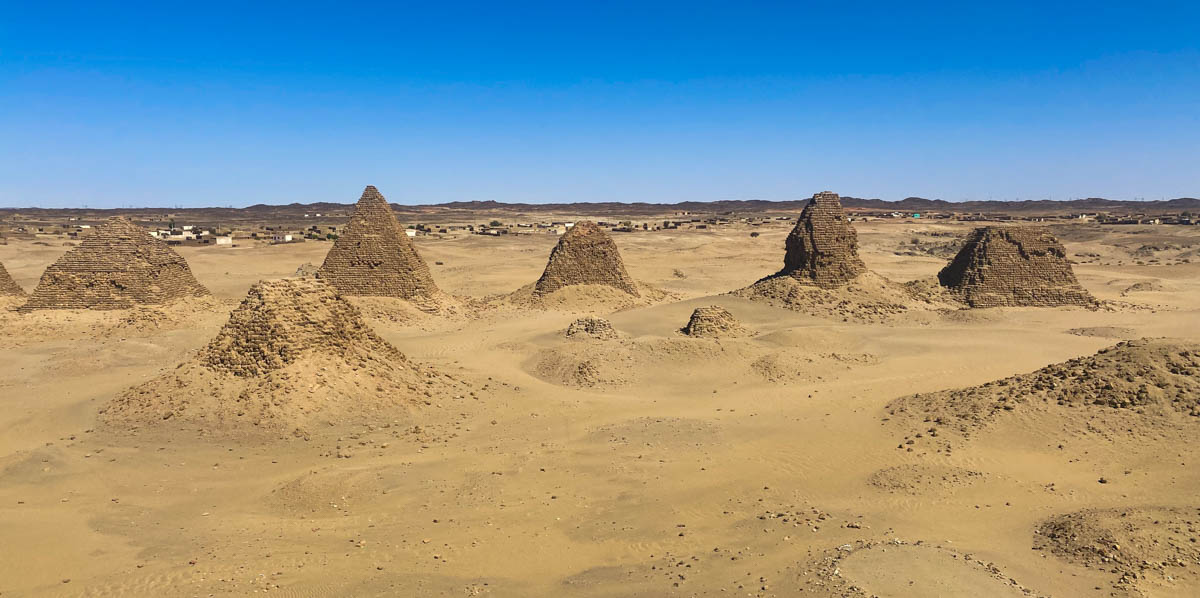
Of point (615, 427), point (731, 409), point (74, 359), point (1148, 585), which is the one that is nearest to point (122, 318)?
point (74, 359)

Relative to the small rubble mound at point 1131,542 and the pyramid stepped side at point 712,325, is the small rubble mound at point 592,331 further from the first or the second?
the small rubble mound at point 1131,542

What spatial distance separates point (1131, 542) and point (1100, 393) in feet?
18.4

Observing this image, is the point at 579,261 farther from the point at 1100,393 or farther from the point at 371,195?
the point at 1100,393

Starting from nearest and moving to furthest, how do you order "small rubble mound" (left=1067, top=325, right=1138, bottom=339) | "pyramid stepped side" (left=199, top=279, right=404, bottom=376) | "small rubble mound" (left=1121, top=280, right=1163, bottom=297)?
1. "pyramid stepped side" (left=199, top=279, right=404, bottom=376)
2. "small rubble mound" (left=1067, top=325, right=1138, bottom=339)
3. "small rubble mound" (left=1121, top=280, right=1163, bottom=297)

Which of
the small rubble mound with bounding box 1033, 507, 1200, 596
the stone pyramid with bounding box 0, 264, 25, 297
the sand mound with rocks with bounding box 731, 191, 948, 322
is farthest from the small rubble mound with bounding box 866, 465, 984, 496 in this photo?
the stone pyramid with bounding box 0, 264, 25, 297

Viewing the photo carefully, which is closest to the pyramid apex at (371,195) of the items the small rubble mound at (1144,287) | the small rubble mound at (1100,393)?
the small rubble mound at (1100,393)

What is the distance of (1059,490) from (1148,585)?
308cm

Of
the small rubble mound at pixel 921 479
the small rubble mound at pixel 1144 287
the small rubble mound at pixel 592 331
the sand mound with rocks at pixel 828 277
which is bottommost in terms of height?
the small rubble mound at pixel 921 479

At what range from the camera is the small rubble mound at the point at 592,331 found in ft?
75.1

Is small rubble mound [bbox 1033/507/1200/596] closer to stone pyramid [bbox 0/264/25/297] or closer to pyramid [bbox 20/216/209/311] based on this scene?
pyramid [bbox 20/216/209/311]

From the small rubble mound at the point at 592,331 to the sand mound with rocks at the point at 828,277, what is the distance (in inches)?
335

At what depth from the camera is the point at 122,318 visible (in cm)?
2433

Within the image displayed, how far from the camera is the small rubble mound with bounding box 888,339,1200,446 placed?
43.9 ft

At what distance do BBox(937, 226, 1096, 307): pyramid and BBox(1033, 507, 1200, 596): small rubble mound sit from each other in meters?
20.9
